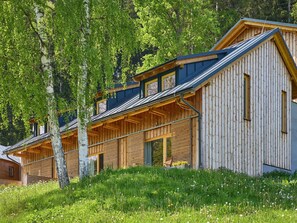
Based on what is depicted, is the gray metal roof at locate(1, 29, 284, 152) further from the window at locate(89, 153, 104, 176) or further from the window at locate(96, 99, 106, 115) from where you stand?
the window at locate(89, 153, 104, 176)

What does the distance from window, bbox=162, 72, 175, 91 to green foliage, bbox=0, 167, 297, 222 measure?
5.58 metres

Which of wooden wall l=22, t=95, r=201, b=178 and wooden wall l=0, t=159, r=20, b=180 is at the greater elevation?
wooden wall l=22, t=95, r=201, b=178

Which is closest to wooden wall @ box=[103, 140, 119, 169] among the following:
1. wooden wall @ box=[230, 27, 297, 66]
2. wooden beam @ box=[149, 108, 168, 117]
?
wooden beam @ box=[149, 108, 168, 117]

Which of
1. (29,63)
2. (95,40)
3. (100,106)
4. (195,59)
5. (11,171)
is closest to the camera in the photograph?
(29,63)

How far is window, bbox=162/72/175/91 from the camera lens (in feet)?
76.0

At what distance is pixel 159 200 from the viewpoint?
1476 centimetres

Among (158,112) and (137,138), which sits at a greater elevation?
(158,112)

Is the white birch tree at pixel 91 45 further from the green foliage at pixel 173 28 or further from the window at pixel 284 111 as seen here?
the green foliage at pixel 173 28

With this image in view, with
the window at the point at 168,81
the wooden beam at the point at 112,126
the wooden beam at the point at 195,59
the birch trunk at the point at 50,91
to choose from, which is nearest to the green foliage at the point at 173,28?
the wooden beam at the point at 112,126

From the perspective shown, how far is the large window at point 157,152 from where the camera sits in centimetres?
2277

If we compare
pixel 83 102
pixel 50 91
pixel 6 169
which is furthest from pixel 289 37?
pixel 6 169

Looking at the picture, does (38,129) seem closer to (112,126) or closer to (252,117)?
(112,126)

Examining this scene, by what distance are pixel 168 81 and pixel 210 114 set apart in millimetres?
2672

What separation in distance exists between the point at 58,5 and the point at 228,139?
26.9 ft
